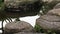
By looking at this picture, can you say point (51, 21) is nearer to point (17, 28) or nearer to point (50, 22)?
point (50, 22)

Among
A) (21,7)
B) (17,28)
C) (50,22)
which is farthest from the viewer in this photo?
(21,7)

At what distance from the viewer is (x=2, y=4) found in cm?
682

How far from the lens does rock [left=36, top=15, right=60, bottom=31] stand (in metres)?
3.50

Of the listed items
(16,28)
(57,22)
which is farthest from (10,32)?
(57,22)

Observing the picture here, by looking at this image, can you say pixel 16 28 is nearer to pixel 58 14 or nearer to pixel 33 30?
A: pixel 33 30

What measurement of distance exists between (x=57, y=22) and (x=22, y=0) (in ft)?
12.4

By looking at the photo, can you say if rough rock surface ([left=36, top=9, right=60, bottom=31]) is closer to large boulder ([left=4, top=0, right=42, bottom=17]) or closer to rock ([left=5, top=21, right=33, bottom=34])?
rock ([left=5, top=21, right=33, bottom=34])

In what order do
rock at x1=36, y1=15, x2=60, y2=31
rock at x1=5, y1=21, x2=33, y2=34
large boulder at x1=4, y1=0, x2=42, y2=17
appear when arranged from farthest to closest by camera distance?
1. large boulder at x1=4, y1=0, x2=42, y2=17
2. rock at x1=5, y1=21, x2=33, y2=34
3. rock at x1=36, y1=15, x2=60, y2=31

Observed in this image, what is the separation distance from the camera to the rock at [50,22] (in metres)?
3.50

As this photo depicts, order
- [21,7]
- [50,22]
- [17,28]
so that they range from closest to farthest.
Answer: [50,22], [17,28], [21,7]

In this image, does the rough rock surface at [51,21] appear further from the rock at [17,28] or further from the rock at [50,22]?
the rock at [17,28]

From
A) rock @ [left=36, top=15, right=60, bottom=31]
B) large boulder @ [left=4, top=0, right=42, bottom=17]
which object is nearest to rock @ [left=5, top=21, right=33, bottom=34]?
rock @ [left=36, top=15, right=60, bottom=31]

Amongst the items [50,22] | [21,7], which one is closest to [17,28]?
[50,22]

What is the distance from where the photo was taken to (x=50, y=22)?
141 inches
